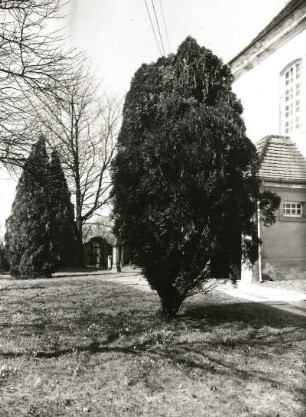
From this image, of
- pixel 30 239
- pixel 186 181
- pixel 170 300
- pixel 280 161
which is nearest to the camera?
pixel 186 181

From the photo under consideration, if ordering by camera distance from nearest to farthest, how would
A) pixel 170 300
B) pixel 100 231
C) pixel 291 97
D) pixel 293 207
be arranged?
pixel 170 300
pixel 293 207
pixel 291 97
pixel 100 231

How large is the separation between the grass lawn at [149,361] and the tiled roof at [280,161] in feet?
22.2

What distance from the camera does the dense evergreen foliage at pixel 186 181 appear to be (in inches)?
289

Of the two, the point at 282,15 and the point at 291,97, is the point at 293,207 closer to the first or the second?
the point at 291,97

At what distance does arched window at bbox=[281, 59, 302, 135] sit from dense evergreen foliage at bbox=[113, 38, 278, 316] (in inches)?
367

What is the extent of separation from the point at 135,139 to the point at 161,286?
9.76ft

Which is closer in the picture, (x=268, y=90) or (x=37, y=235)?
(x=268, y=90)

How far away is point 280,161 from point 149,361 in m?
11.8

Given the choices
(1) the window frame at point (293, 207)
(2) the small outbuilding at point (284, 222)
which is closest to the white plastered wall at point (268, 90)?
(2) the small outbuilding at point (284, 222)

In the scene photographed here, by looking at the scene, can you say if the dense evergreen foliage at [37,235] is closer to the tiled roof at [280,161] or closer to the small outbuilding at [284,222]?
the tiled roof at [280,161]

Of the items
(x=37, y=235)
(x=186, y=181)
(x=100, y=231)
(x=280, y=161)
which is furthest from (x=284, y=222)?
(x=100, y=231)

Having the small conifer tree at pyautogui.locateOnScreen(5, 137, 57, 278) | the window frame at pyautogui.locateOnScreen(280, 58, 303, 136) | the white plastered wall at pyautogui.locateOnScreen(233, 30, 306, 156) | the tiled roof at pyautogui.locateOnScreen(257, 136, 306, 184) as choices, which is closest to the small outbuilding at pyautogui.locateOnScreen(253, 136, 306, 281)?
the tiled roof at pyautogui.locateOnScreen(257, 136, 306, 184)

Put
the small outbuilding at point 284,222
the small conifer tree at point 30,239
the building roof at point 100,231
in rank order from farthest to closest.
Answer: the building roof at point 100,231
the small conifer tree at point 30,239
the small outbuilding at point 284,222

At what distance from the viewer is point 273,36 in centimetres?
1645
